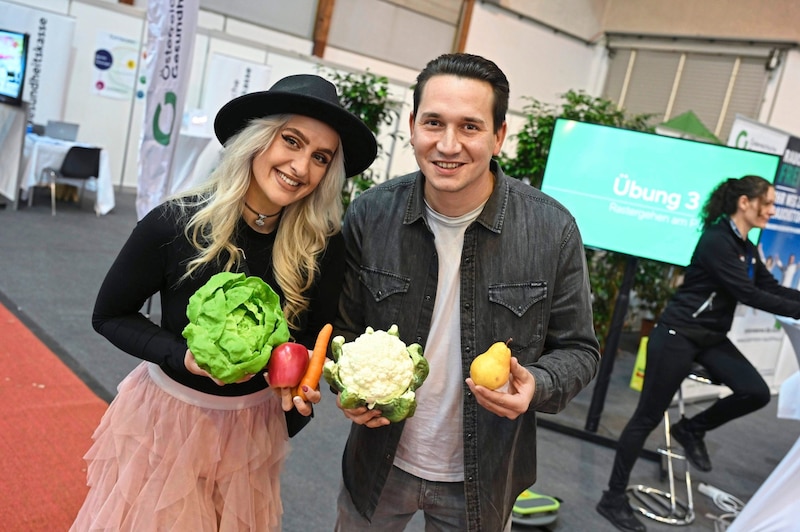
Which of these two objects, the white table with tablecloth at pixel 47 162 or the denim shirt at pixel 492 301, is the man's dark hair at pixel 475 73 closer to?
A: the denim shirt at pixel 492 301

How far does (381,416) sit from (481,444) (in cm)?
35

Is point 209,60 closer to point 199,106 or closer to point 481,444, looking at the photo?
point 199,106

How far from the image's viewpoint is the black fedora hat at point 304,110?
5.02ft

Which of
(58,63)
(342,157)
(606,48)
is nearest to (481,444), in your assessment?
(342,157)

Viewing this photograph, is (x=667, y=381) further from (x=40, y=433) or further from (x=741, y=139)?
(x=40, y=433)

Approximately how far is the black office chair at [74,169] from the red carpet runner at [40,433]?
4.02 m

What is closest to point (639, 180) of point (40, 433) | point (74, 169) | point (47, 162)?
point (40, 433)

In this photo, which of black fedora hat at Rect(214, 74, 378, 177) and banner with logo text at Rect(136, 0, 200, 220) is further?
banner with logo text at Rect(136, 0, 200, 220)

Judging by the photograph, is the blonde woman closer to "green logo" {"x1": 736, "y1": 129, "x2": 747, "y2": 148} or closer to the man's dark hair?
the man's dark hair

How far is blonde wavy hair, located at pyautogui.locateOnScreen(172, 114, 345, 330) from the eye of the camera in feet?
5.05

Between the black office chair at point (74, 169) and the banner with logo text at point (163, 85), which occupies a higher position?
the banner with logo text at point (163, 85)

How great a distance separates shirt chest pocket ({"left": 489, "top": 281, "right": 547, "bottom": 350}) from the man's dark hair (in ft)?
1.25

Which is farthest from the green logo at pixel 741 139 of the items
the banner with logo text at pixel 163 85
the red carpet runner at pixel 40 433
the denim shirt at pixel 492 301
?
the red carpet runner at pixel 40 433

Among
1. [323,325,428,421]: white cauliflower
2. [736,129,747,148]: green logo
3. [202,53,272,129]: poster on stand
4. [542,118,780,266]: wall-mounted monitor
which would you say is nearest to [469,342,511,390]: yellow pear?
[323,325,428,421]: white cauliflower
